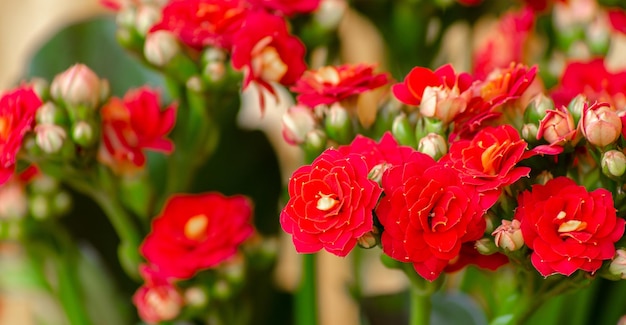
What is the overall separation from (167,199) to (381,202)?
201 mm

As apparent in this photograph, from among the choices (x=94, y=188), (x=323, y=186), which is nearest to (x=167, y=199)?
(x=94, y=188)

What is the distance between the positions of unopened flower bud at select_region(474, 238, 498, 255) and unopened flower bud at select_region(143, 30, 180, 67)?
0.19 meters

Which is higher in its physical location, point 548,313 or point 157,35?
point 157,35

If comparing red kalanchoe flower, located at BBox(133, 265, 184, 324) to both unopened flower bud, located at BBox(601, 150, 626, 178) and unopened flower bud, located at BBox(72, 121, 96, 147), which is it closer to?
unopened flower bud, located at BBox(72, 121, 96, 147)

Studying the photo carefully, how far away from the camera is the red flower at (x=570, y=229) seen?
0.89 ft

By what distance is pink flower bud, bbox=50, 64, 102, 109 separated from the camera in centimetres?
38

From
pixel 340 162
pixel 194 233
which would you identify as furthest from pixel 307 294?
pixel 340 162

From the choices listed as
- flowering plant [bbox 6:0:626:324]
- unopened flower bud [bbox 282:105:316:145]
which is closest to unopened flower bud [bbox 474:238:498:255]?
flowering plant [bbox 6:0:626:324]

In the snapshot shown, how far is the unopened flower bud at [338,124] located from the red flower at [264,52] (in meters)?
0.04

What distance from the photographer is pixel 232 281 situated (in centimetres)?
43

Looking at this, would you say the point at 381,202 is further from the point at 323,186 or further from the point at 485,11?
the point at 485,11

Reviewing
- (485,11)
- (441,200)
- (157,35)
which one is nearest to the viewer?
(441,200)

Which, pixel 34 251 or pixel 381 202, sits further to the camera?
pixel 34 251

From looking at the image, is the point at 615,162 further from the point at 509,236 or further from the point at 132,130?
the point at 132,130
